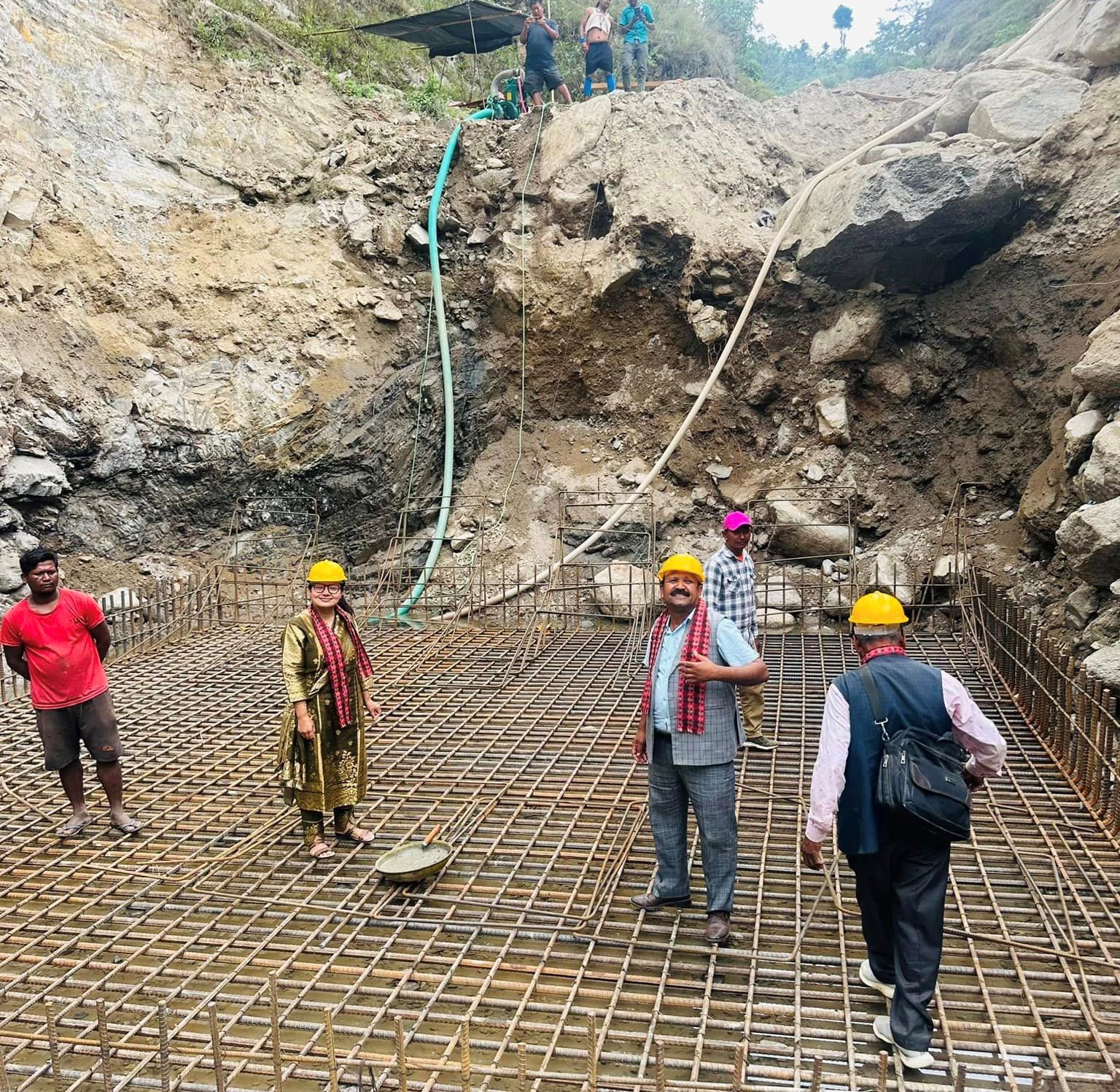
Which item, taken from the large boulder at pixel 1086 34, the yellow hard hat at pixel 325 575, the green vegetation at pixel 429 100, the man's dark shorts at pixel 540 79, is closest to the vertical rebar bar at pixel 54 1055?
the yellow hard hat at pixel 325 575

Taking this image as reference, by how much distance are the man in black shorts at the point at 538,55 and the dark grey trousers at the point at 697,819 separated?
976cm

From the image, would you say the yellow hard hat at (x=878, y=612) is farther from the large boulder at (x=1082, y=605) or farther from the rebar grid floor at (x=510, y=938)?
the large boulder at (x=1082, y=605)

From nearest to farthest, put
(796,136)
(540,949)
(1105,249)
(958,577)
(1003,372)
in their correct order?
(540,949) < (958,577) < (1105,249) < (1003,372) < (796,136)

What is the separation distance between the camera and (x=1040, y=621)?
6129mm

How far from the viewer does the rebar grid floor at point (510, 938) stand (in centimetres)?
226

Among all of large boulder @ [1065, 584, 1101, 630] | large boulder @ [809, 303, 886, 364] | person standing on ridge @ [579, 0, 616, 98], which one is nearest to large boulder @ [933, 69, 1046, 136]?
large boulder @ [809, 303, 886, 364]

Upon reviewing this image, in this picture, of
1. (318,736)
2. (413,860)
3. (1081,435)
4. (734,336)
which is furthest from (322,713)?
(734,336)

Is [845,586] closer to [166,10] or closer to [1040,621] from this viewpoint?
[1040,621]

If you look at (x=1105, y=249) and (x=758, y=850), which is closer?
(x=758, y=850)

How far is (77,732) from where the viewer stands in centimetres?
367

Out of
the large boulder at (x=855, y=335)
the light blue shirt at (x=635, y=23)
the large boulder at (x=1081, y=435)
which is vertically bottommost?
the large boulder at (x=1081, y=435)

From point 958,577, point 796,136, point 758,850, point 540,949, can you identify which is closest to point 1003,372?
point 958,577

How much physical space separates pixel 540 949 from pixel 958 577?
5.14 meters

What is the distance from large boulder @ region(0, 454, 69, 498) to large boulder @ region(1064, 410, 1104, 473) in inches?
321
